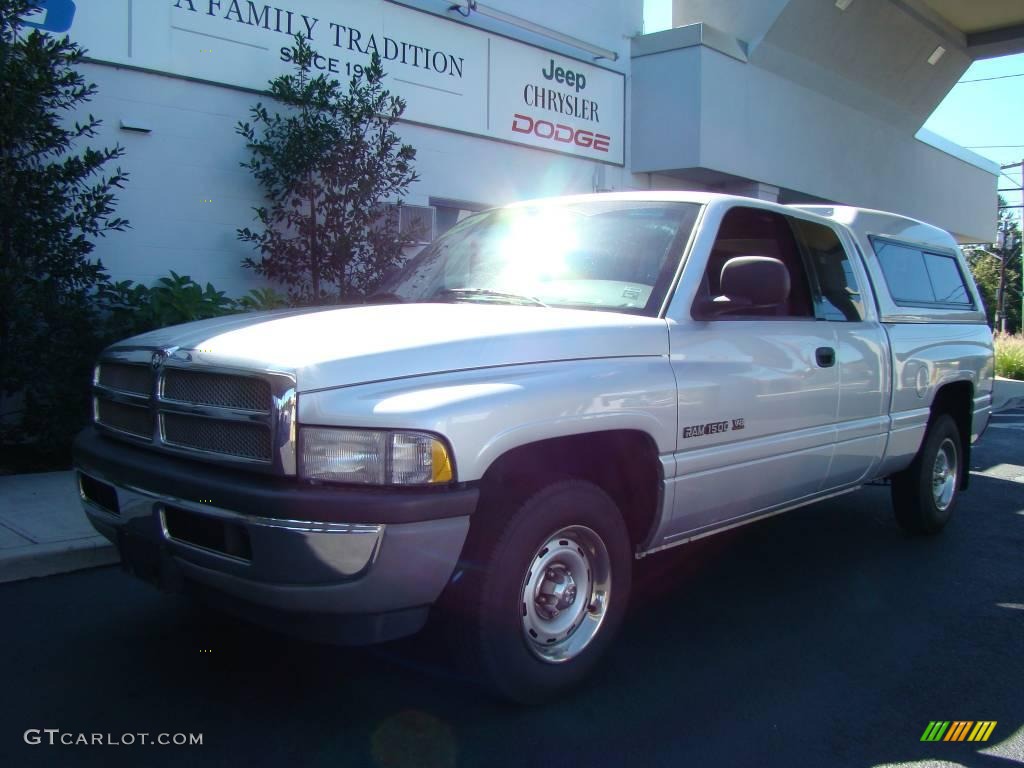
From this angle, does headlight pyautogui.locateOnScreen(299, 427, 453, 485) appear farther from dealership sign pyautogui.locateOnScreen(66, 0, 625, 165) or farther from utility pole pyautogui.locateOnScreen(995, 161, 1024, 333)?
utility pole pyautogui.locateOnScreen(995, 161, 1024, 333)

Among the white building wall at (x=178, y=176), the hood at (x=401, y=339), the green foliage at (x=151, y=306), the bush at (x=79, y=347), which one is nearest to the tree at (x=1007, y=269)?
the white building wall at (x=178, y=176)

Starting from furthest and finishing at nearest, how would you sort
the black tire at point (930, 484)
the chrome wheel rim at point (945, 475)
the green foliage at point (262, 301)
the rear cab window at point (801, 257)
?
the green foliage at point (262, 301)
the chrome wheel rim at point (945, 475)
the black tire at point (930, 484)
the rear cab window at point (801, 257)

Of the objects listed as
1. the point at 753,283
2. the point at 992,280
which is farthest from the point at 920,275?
the point at 992,280

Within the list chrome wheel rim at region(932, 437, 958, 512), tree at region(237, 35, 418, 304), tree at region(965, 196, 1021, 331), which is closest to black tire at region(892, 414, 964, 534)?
chrome wheel rim at region(932, 437, 958, 512)

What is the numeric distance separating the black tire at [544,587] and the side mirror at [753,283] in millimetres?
1106

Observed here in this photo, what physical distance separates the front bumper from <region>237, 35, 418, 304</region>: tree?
607 centimetres

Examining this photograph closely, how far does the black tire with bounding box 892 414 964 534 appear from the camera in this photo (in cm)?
600

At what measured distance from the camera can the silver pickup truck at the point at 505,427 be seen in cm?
286

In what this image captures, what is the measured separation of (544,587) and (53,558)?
306 cm

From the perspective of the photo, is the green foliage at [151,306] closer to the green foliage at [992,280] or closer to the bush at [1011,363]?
the bush at [1011,363]

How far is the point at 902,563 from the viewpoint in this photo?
18.3ft

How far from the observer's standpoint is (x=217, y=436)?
3094 mm

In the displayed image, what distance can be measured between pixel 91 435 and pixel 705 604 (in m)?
3.12

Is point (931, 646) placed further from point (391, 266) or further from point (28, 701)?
point (391, 266)
